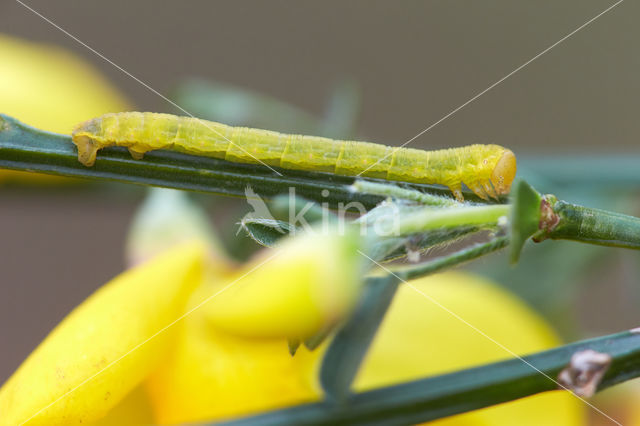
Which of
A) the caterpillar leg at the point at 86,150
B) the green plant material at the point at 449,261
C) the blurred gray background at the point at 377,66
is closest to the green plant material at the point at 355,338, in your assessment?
the green plant material at the point at 449,261

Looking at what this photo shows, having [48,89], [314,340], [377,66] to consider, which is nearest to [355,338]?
[314,340]

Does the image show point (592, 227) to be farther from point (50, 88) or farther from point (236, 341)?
point (50, 88)

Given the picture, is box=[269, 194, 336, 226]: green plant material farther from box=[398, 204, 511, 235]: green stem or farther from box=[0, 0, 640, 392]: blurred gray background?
box=[0, 0, 640, 392]: blurred gray background

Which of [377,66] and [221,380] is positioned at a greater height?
[377,66]

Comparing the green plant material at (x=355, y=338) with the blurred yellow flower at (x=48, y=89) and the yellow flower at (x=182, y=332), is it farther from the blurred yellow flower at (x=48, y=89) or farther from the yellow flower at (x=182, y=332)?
the blurred yellow flower at (x=48, y=89)

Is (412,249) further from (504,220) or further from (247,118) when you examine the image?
(247,118)

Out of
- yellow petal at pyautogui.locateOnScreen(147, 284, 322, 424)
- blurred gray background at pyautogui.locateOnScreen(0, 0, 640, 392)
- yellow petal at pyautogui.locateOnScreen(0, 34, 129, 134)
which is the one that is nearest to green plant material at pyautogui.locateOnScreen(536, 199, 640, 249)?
yellow petal at pyautogui.locateOnScreen(147, 284, 322, 424)
